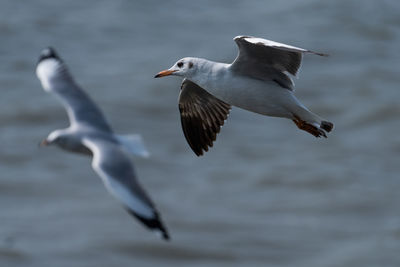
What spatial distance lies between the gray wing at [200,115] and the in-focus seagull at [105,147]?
3.69ft

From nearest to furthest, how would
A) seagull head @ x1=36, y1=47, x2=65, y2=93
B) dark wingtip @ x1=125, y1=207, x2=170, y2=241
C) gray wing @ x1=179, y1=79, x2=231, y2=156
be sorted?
dark wingtip @ x1=125, y1=207, x2=170, y2=241 < seagull head @ x1=36, y1=47, x2=65, y2=93 < gray wing @ x1=179, y1=79, x2=231, y2=156

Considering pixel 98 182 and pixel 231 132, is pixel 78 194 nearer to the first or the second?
pixel 98 182

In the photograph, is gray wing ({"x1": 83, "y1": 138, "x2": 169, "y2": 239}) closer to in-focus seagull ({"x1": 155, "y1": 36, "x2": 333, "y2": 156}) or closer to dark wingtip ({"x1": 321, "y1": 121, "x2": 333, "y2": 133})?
in-focus seagull ({"x1": 155, "y1": 36, "x2": 333, "y2": 156})

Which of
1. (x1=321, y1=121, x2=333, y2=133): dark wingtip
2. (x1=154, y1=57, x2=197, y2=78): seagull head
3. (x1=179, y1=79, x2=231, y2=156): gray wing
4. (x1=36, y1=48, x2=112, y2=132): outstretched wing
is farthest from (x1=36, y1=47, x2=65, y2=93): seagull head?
(x1=321, y1=121, x2=333, y2=133): dark wingtip

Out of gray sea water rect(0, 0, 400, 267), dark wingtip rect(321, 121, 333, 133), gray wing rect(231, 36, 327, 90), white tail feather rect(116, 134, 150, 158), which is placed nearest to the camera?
white tail feather rect(116, 134, 150, 158)

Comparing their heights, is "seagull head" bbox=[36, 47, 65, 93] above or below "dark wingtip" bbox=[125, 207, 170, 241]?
above

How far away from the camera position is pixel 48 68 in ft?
31.9

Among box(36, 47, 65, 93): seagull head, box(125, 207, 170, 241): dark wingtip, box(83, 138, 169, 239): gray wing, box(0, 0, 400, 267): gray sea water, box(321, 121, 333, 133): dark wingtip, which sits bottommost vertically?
box(125, 207, 170, 241): dark wingtip

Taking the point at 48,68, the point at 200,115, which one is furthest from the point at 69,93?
the point at 200,115

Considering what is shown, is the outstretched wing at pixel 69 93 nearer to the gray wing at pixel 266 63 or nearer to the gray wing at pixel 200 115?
the gray wing at pixel 200 115

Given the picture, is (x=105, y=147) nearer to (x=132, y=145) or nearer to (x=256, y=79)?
(x=132, y=145)

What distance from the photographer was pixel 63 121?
1094 inches

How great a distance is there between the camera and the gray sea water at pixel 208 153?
80.8ft

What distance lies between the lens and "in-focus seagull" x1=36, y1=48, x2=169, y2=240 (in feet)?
25.2
